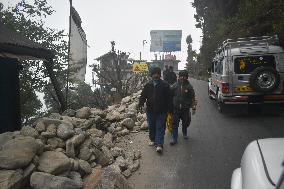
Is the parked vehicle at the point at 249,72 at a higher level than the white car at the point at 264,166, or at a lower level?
higher

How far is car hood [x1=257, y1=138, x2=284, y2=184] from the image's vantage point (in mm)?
2343

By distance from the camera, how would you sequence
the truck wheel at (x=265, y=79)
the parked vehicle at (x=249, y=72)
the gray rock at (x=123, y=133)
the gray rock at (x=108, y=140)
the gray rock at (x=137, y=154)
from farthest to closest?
the parked vehicle at (x=249, y=72) < the truck wheel at (x=265, y=79) < the gray rock at (x=123, y=133) < the gray rock at (x=108, y=140) < the gray rock at (x=137, y=154)

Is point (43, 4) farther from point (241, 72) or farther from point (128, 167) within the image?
point (128, 167)

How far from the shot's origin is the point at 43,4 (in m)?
26.1

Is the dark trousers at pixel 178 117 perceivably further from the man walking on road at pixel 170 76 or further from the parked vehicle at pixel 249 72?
the man walking on road at pixel 170 76

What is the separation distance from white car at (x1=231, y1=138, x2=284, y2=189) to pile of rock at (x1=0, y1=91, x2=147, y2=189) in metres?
3.08

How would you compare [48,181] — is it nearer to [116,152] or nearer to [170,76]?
[116,152]

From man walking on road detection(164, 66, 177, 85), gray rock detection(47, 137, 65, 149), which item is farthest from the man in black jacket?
man walking on road detection(164, 66, 177, 85)

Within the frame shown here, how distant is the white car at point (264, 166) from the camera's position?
7.40ft

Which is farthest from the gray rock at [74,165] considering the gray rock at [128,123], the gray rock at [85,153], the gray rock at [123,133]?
the gray rock at [128,123]

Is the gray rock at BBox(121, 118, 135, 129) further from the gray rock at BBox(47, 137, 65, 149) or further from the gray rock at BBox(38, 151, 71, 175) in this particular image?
the gray rock at BBox(38, 151, 71, 175)

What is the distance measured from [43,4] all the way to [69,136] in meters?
21.3

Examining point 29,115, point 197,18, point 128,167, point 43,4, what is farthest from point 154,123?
point 197,18

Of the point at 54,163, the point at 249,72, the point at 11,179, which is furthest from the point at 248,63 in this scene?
the point at 11,179
